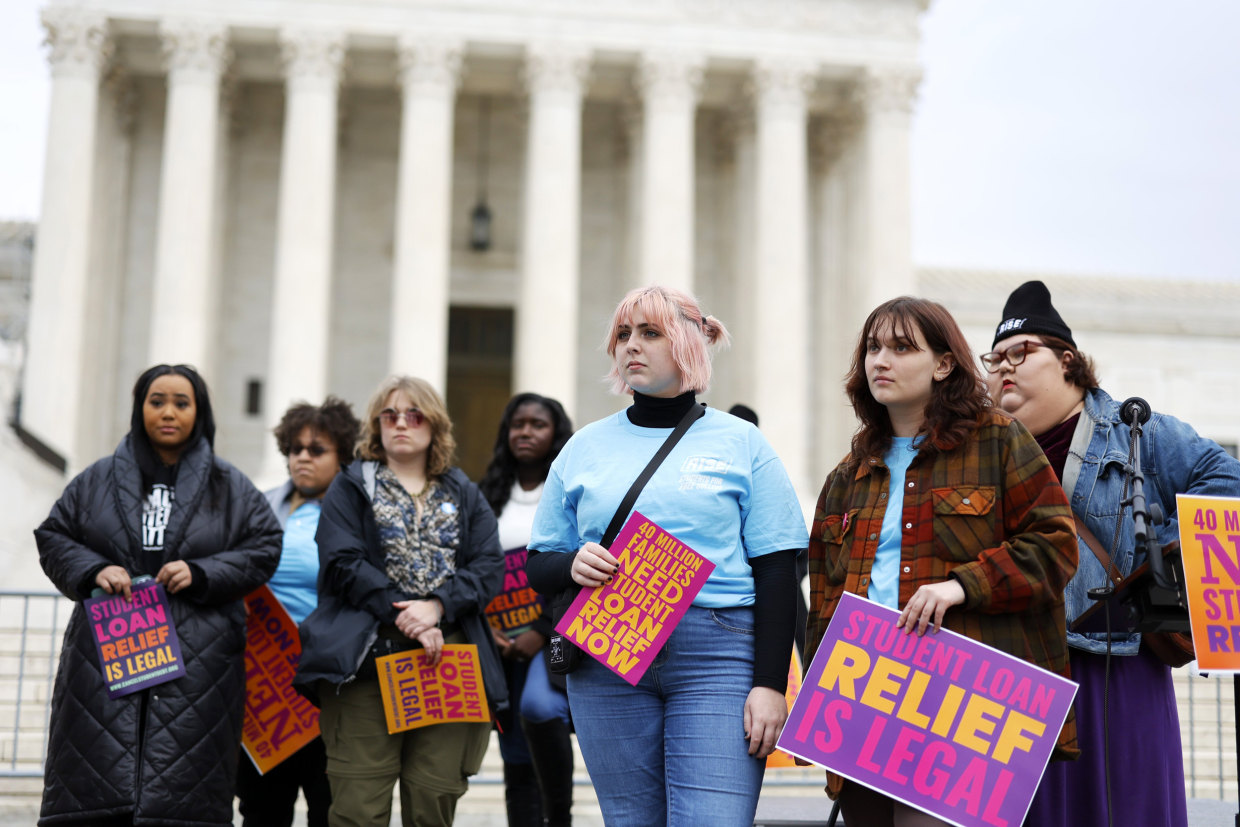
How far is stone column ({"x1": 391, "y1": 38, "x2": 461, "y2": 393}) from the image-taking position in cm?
2306

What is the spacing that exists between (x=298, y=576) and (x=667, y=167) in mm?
18523

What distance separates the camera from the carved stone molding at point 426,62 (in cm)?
2372

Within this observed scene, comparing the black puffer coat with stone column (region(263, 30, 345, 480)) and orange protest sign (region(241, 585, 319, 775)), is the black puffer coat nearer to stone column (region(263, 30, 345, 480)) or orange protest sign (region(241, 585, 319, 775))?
orange protest sign (region(241, 585, 319, 775))

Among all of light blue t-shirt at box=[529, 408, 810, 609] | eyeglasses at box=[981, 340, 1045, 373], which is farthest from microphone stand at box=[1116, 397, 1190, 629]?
light blue t-shirt at box=[529, 408, 810, 609]

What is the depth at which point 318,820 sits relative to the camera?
6453 mm

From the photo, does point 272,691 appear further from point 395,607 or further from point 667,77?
point 667,77

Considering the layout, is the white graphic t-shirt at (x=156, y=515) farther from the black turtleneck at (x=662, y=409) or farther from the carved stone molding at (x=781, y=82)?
the carved stone molding at (x=781, y=82)

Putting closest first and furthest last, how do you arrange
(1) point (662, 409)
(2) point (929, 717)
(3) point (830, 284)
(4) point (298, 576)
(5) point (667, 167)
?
(2) point (929, 717) → (1) point (662, 409) → (4) point (298, 576) → (5) point (667, 167) → (3) point (830, 284)

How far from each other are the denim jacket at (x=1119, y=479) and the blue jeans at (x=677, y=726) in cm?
144

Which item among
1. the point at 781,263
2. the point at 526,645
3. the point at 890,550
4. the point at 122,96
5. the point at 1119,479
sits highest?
the point at 122,96

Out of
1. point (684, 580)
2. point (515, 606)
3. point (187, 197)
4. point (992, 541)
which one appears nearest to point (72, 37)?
point (187, 197)

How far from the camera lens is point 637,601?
3812 mm

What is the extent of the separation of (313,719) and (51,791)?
1397mm

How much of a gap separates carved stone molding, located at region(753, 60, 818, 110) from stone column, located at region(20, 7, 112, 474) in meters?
13.7
